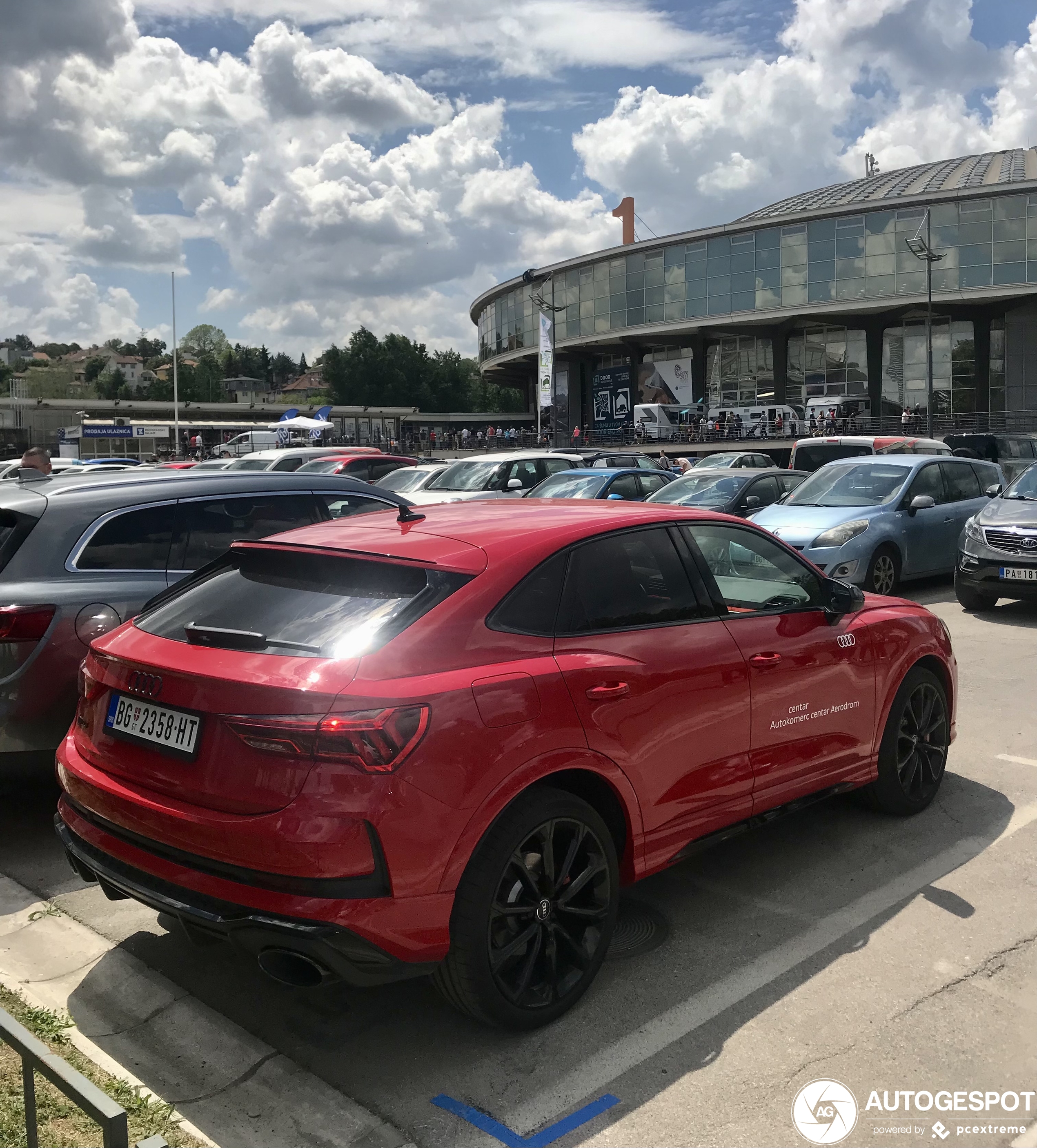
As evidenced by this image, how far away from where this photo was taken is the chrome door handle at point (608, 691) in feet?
11.2

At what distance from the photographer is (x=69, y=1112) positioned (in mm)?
2861

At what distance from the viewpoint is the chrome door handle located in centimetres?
341

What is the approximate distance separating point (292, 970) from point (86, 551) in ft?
9.48

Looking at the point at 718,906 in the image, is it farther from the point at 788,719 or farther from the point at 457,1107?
the point at 457,1107

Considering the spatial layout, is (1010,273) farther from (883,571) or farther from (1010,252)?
(883,571)

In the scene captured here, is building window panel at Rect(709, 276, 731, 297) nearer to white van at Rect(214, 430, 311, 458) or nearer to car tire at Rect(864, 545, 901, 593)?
white van at Rect(214, 430, 311, 458)

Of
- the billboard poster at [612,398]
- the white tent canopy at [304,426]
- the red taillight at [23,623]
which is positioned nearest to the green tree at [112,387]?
the billboard poster at [612,398]

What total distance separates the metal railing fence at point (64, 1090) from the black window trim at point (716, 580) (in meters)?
2.75

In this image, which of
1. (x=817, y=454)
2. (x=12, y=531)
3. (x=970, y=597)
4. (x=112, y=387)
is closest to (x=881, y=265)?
(x=817, y=454)

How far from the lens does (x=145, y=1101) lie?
9.36ft

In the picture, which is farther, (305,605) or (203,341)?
(203,341)

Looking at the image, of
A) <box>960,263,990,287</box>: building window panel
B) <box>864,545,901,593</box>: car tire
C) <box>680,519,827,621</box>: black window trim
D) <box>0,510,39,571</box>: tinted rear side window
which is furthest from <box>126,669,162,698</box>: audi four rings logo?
<box>960,263,990,287</box>: building window panel

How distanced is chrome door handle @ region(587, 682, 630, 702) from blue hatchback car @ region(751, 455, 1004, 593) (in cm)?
830

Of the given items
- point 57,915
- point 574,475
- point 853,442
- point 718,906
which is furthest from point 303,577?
point 853,442
